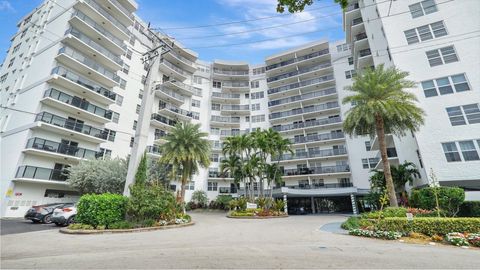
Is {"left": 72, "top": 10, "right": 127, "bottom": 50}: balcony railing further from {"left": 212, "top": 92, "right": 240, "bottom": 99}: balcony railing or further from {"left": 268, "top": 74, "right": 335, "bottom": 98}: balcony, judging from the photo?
{"left": 268, "top": 74, "right": 335, "bottom": 98}: balcony

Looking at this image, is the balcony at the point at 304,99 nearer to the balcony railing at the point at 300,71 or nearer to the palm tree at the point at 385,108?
the balcony railing at the point at 300,71

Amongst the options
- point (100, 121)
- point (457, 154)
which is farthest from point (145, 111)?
point (457, 154)

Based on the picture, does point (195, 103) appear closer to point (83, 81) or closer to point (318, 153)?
point (83, 81)

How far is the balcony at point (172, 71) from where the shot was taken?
42144mm

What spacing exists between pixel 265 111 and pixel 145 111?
3277cm

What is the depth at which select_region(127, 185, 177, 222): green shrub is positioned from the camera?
14.5 meters

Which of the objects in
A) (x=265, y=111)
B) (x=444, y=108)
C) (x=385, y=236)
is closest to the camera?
(x=385, y=236)

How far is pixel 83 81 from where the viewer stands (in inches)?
1163

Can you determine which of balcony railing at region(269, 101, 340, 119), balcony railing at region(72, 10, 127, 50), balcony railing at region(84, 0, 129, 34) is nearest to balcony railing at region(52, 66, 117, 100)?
balcony railing at region(72, 10, 127, 50)

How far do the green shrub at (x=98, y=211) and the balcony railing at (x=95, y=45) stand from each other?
2538 centimetres

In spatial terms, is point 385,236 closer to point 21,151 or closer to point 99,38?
point 21,151

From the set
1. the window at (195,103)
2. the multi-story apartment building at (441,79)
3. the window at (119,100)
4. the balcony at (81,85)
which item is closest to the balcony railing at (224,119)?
the window at (195,103)

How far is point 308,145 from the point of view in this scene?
41719 mm

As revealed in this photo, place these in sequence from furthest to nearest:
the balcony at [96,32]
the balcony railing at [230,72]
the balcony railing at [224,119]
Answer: the balcony railing at [230,72] → the balcony railing at [224,119] → the balcony at [96,32]
